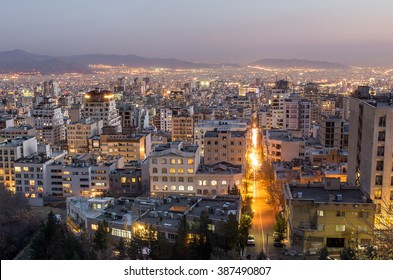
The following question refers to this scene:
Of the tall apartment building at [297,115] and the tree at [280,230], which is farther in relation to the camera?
the tall apartment building at [297,115]

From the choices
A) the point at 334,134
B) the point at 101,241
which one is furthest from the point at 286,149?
the point at 101,241

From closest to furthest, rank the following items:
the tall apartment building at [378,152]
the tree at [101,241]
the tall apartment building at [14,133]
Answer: the tree at [101,241], the tall apartment building at [378,152], the tall apartment building at [14,133]

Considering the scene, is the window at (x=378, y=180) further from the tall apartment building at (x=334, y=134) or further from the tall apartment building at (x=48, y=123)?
the tall apartment building at (x=48, y=123)

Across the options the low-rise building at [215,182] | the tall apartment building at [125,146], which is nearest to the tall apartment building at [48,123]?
the tall apartment building at [125,146]

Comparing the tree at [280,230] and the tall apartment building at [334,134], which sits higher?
the tall apartment building at [334,134]

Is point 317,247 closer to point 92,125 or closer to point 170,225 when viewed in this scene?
point 170,225

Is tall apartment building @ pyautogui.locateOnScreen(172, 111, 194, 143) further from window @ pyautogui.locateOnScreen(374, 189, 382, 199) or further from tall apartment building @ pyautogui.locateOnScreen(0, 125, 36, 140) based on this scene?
window @ pyautogui.locateOnScreen(374, 189, 382, 199)
